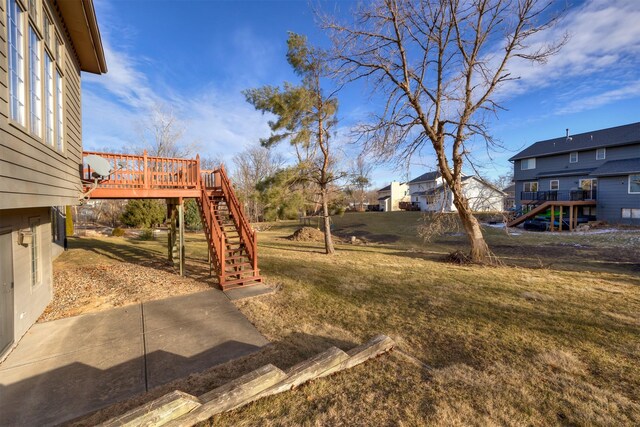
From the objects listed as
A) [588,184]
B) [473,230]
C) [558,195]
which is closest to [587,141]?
[588,184]

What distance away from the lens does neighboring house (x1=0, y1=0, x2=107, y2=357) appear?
3284 millimetres

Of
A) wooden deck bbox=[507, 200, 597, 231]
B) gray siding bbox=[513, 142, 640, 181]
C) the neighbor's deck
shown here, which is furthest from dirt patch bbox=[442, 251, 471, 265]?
gray siding bbox=[513, 142, 640, 181]

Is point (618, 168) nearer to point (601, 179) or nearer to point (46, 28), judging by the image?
point (601, 179)

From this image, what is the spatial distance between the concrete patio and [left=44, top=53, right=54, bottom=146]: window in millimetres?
3164

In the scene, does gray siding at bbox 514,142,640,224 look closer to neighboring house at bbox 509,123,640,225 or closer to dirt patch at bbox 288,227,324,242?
neighboring house at bbox 509,123,640,225

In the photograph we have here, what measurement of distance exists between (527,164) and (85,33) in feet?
104

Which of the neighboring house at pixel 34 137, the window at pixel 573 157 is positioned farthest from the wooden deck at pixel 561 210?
the neighboring house at pixel 34 137

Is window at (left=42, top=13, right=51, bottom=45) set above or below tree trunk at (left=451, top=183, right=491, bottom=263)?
above

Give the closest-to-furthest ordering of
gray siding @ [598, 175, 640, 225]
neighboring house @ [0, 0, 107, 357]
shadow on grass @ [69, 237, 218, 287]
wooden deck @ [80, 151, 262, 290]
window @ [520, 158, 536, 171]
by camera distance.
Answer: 1. neighboring house @ [0, 0, 107, 357]
2. wooden deck @ [80, 151, 262, 290]
3. shadow on grass @ [69, 237, 218, 287]
4. gray siding @ [598, 175, 640, 225]
5. window @ [520, 158, 536, 171]

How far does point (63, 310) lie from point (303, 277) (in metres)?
5.07

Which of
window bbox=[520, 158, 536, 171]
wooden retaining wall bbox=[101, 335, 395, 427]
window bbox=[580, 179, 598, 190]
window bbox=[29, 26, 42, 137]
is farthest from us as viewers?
window bbox=[520, 158, 536, 171]

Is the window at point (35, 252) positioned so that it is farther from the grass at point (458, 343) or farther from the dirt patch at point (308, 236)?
the dirt patch at point (308, 236)

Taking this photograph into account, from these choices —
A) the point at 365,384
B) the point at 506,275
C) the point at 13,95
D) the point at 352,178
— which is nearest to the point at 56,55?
the point at 13,95

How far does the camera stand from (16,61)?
12.0 feet
